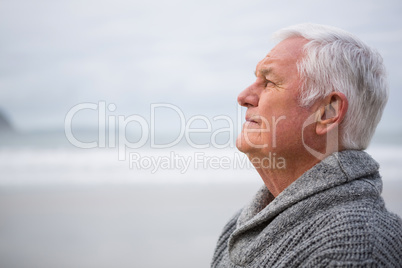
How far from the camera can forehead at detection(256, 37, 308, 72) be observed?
1224 millimetres

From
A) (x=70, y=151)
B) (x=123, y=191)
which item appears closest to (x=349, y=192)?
(x=123, y=191)

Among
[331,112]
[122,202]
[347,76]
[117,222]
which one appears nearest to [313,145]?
[331,112]

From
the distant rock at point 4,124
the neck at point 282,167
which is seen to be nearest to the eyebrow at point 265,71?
the neck at point 282,167

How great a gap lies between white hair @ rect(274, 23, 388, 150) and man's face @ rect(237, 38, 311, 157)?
0.09 feet

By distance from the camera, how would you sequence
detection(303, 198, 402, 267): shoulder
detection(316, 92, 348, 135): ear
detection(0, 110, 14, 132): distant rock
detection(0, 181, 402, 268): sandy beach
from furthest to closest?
detection(0, 110, 14, 132): distant rock, detection(0, 181, 402, 268): sandy beach, detection(316, 92, 348, 135): ear, detection(303, 198, 402, 267): shoulder

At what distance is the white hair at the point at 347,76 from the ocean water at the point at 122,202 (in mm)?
218

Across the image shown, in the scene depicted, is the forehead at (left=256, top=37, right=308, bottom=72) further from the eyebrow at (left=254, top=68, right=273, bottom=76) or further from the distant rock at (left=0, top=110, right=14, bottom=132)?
the distant rock at (left=0, top=110, right=14, bottom=132)

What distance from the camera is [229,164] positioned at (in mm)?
5812

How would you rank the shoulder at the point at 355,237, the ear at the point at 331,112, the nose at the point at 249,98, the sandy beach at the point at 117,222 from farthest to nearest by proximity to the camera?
the sandy beach at the point at 117,222, the nose at the point at 249,98, the ear at the point at 331,112, the shoulder at the point at 355,237

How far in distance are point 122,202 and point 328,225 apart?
332 centimetres

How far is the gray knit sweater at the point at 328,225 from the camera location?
101 centimetres

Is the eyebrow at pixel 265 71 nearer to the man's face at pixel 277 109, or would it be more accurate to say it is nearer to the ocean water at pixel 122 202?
the man's face at pixel 277 109

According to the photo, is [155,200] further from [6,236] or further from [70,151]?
[70,151]

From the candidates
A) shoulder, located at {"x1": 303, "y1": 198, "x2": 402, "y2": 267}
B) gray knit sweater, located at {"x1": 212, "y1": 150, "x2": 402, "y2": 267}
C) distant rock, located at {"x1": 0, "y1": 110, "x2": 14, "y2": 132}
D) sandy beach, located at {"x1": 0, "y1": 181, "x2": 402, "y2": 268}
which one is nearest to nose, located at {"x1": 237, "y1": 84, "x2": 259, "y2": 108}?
gray knit sweater, located at {"x1": 212, "y1": 150, "x2": 402, "y2": 267}
